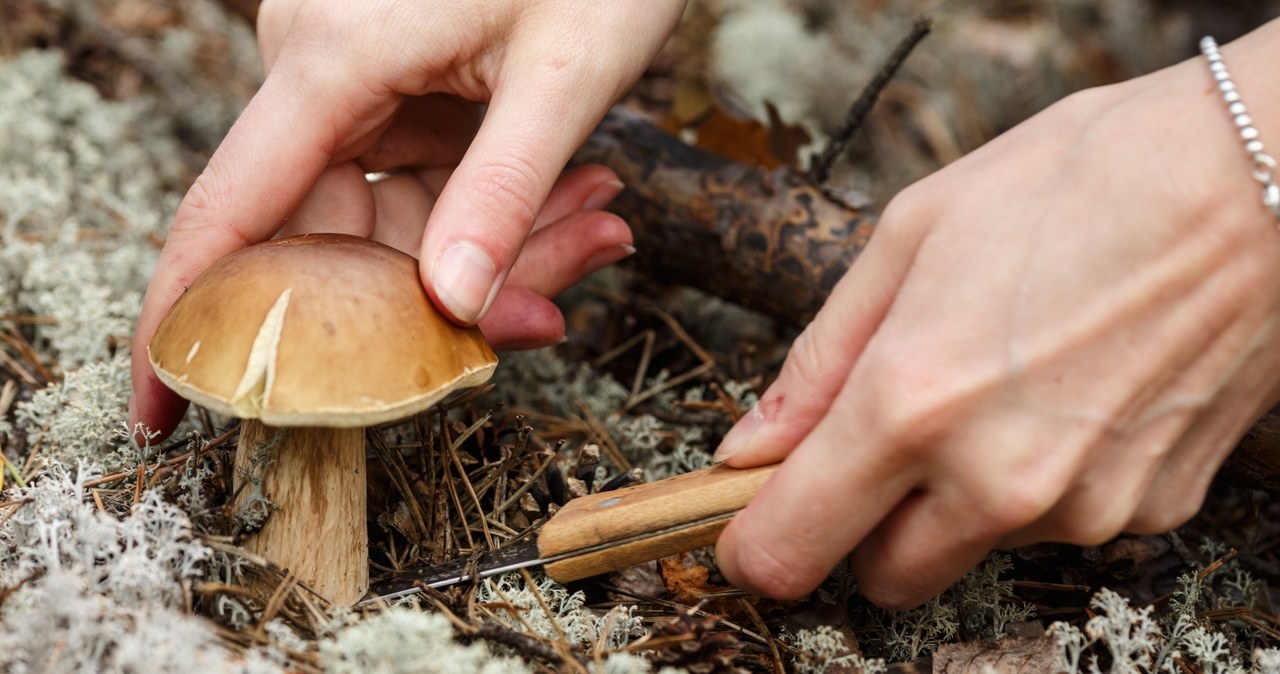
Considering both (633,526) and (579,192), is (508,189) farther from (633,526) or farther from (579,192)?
(579,192)

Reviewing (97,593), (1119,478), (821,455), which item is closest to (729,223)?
(821,455)

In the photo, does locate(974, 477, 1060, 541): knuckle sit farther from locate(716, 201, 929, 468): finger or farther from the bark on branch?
the bark on branch

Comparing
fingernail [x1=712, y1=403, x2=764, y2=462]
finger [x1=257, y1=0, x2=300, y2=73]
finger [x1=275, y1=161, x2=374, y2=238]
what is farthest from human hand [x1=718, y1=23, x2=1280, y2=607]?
finger [x1=257, y1=0, x2=300, y2=73]

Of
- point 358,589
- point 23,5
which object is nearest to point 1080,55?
point 358,589

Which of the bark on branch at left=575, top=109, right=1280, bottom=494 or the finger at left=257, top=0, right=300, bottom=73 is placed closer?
the finger at left=257, top=0, right=300, bottom=73

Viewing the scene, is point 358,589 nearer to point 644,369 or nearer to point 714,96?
point 644,369
